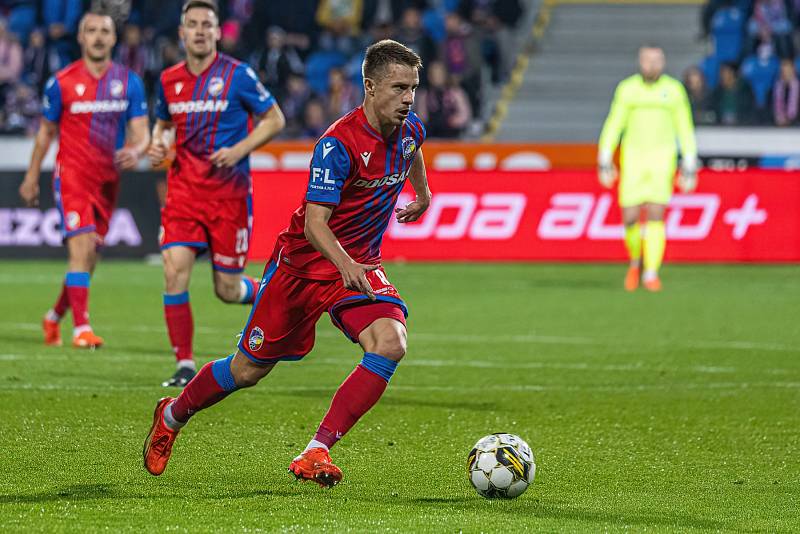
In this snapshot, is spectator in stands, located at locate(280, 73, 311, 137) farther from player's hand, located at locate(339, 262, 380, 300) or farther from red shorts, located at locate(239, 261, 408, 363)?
player's hand, located at locate(339, 262, 380, 300)

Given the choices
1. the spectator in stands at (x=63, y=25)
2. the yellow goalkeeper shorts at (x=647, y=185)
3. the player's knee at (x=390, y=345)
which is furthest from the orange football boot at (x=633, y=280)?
the spectator in stands at (x=63, y=25)

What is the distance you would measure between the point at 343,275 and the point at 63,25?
64.3 feet

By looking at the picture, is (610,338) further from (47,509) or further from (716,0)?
(716,0)

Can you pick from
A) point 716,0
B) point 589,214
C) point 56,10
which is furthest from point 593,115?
point 56,10

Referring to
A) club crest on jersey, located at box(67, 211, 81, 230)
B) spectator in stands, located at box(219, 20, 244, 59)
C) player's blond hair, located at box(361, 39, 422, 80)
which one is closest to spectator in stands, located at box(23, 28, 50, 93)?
spectator in stands, located at box(219, 20, 244, 59)

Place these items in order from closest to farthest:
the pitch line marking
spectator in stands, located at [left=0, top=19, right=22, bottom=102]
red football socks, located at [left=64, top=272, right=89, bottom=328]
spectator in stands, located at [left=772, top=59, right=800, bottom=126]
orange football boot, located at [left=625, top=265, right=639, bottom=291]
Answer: red football socks, located at [left=64, top=272, right=89, bottom=328] → the pitch line marking → orange football boot, located at [left=625, top=265, right=639, bottom=291] → spectator in stands, located at [left=772, top=59, right=800, bottom=126] → spectator in stands, located at [left=0, top=19, right=22, bottom=102]

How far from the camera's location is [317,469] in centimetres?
543

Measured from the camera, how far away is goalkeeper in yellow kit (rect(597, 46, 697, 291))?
15227 millimetres

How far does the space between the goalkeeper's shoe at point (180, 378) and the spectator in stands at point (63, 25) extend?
1554 cm

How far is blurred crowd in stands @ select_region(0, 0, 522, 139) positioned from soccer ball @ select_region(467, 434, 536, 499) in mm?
16212

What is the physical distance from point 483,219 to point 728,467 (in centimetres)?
1252

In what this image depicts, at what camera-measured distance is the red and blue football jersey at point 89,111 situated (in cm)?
1031

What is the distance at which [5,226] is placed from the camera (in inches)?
758

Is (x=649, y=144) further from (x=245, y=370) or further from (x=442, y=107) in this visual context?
(x=245, y=370)
